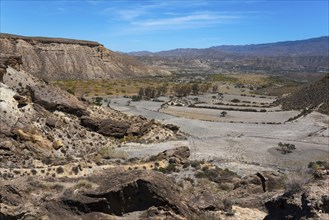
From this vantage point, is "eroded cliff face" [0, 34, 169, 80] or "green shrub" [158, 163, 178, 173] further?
"eroded cliff face" [0, 34, 169, 80]

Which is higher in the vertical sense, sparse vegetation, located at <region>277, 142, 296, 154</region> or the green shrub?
the green shrub

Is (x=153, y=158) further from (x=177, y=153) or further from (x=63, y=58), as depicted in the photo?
(x=63, y=58)

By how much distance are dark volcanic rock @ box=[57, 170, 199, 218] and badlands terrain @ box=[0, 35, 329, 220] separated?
0.03 meters

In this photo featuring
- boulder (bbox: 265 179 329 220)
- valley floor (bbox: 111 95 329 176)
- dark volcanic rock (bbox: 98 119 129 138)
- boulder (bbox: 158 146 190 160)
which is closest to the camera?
boulder (bbox: 265 179 329 220)

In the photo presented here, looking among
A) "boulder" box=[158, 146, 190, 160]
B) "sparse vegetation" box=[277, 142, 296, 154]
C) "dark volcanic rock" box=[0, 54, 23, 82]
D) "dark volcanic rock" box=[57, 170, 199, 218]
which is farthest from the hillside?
"dark volcanic rock" box=[57, 170, 199, 218]

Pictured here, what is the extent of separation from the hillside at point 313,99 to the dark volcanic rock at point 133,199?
58.1m

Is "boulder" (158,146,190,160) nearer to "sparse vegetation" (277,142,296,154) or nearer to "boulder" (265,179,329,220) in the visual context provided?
"sparse vegetation" (277,142,296,154)

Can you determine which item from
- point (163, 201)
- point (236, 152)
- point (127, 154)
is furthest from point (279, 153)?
point (163, 201)

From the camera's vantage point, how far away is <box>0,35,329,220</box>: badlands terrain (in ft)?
36.7

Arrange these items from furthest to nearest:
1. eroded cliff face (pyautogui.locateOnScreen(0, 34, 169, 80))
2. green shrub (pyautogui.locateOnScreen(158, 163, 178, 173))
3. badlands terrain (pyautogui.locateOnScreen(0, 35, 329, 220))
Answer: eroded cliff face (pyautogui.locateOnScreen(0, 34, 169, 80))
green shrub (pyautogui.locateOnScreen(158, 163, 178, 173))
badlands terrain (pyautogui.locateOnScreen(0, 35, 329, 220))

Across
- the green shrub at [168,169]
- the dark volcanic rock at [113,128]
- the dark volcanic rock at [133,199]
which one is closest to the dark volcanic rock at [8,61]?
the dark volcanic rock at [113,128]

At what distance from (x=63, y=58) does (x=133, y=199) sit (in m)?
124

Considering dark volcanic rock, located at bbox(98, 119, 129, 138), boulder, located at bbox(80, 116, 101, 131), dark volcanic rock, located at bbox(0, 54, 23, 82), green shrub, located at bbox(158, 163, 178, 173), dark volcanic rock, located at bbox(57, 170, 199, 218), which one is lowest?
green shrub, located at bbox(158, 163, 178, 173)

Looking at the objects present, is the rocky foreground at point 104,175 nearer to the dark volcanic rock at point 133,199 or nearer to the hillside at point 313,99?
the dark volcanic rock at point 133,199
